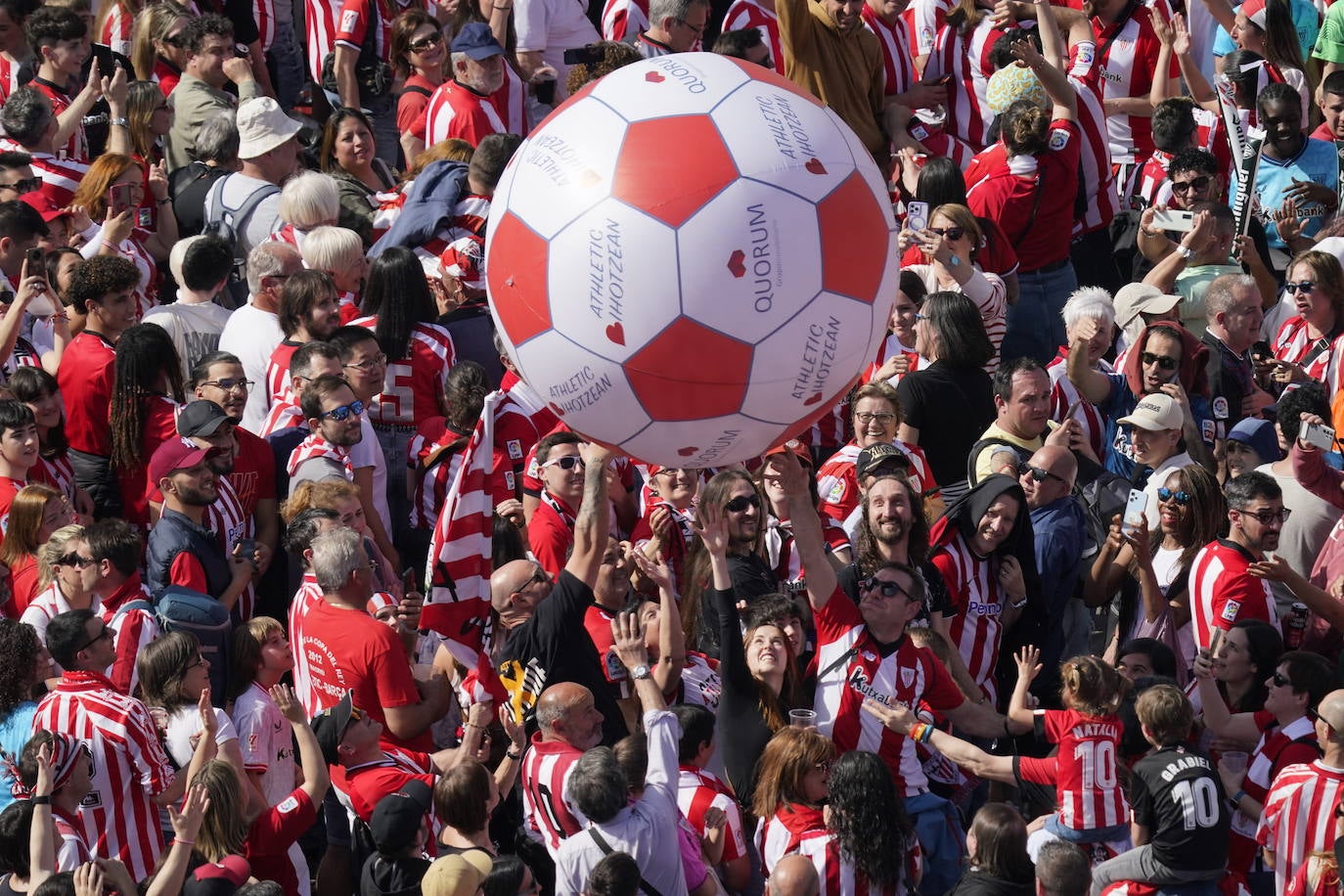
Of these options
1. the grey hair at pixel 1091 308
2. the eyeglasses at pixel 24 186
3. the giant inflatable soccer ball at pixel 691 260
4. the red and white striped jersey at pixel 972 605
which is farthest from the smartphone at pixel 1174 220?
the eyeglasses at pixel 24 186

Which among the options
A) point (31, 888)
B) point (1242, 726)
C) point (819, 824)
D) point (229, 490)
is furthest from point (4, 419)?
point (1242, 726)

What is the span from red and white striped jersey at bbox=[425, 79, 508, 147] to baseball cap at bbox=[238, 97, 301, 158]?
1.14 m

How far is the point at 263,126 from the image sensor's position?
1015 centimetres

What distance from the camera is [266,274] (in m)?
9.04

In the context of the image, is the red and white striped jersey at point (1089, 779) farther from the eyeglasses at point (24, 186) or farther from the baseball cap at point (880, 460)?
the eyeglasses at point (24, 186)

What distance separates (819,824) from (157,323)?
393 cm

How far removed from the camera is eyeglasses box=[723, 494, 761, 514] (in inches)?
296

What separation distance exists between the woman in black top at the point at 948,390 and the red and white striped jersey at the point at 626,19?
13.2 feet

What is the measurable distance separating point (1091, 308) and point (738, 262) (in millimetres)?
4336

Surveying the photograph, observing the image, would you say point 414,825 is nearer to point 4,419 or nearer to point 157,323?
point 4,419

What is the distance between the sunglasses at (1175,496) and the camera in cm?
820

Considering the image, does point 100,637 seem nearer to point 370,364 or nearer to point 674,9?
point 370,364

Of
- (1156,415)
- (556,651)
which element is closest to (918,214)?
(1156,415)

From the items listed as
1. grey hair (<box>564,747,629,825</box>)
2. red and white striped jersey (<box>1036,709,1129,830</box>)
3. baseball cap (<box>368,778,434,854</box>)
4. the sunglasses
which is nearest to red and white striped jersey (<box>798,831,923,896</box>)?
grey hair (<box>564,747,629,825</box>)
